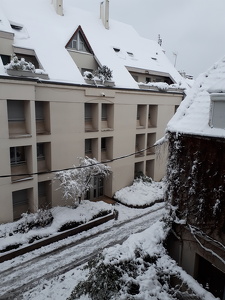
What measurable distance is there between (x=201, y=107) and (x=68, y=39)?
15.8 m

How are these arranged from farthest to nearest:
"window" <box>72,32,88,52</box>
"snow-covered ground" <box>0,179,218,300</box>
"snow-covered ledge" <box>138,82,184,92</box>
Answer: "snow-covered ledge" <box>138,82,184,92</box>
"window" <box>72,32,88,52</box>
"snow-covered ground" <box>0,179,218,300</box>

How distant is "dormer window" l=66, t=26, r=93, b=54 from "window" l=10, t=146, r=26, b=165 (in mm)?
10270

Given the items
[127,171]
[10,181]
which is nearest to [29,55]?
[10,181]

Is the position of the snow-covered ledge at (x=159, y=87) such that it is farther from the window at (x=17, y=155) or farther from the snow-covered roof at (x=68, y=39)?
the window at (x=17, y=155)

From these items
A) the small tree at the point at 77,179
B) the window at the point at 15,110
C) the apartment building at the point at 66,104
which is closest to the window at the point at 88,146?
the apartment building at the point at 66,104

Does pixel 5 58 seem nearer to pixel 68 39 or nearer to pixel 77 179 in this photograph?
pixel 68 39

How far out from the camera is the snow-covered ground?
876 cm

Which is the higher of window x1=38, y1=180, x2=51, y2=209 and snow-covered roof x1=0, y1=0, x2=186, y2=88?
snow-covered roof x1=0, y1=0, x2=186, y2=88

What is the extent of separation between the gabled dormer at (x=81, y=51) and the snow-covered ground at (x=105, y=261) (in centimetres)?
1265

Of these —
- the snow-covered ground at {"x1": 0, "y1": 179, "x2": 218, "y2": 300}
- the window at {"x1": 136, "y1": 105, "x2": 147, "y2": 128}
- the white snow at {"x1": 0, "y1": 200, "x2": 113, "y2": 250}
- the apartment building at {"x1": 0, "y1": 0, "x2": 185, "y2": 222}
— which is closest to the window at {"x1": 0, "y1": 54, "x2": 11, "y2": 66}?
the apartment building at {"x1": 0, "y1": 0, "x2": 185, "y2": 222}

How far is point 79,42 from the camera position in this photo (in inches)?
823

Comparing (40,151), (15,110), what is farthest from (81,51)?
(40,151)

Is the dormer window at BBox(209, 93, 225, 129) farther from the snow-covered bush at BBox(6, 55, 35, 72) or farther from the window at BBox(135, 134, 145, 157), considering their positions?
the window at BBox(135, 134, 145, 157)

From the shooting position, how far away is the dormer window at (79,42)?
20.4 meters
